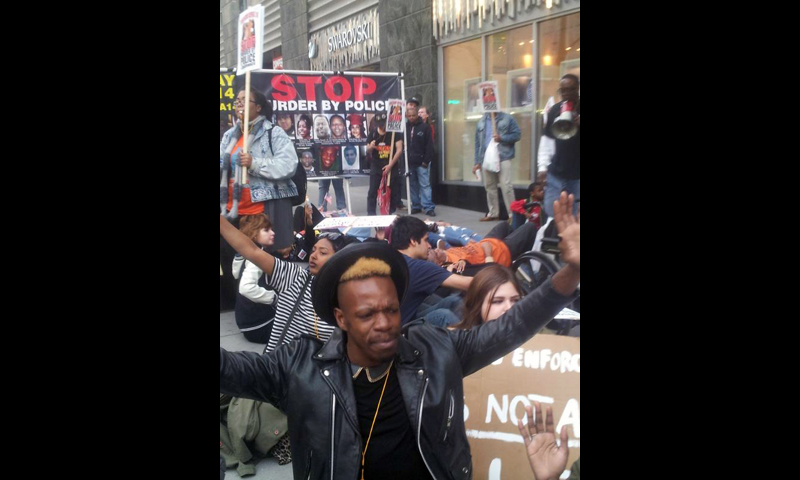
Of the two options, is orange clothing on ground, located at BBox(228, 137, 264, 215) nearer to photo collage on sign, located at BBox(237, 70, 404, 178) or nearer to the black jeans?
photo collage on sign, located at BBox(237, 70, 404, 178)

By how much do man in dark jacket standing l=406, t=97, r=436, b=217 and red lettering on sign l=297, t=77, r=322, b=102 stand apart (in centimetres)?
32

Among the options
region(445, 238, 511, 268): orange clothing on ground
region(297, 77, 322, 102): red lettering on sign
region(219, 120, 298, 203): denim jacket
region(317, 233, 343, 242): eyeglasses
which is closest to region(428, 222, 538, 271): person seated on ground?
region(445, 238, 511, 268): orange clothing on ground

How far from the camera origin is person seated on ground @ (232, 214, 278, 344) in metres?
2.15

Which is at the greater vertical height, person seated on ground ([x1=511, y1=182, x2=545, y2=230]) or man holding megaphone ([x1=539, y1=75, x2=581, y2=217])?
man holding megaphone ([x1=539, y1=75, x2=581, y2=217])

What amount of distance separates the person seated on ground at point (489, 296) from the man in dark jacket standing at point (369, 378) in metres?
0.07

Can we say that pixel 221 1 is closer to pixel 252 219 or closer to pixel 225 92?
pixel 225 92

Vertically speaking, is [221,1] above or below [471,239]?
above

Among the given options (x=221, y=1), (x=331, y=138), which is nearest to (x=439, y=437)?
(x=331, y=138)

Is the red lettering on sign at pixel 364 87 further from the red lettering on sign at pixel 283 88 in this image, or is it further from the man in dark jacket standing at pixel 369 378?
the man in dark jacket standing at pixel 369 378

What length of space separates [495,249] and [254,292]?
0.83 meters

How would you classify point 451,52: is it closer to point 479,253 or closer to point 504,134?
point 504,134

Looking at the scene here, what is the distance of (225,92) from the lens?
214cm

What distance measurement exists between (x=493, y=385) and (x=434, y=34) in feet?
4.15

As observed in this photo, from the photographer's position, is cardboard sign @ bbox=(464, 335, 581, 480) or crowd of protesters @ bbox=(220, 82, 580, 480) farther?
cardboard sign @ bbox=(464, 335, 581, 480)
